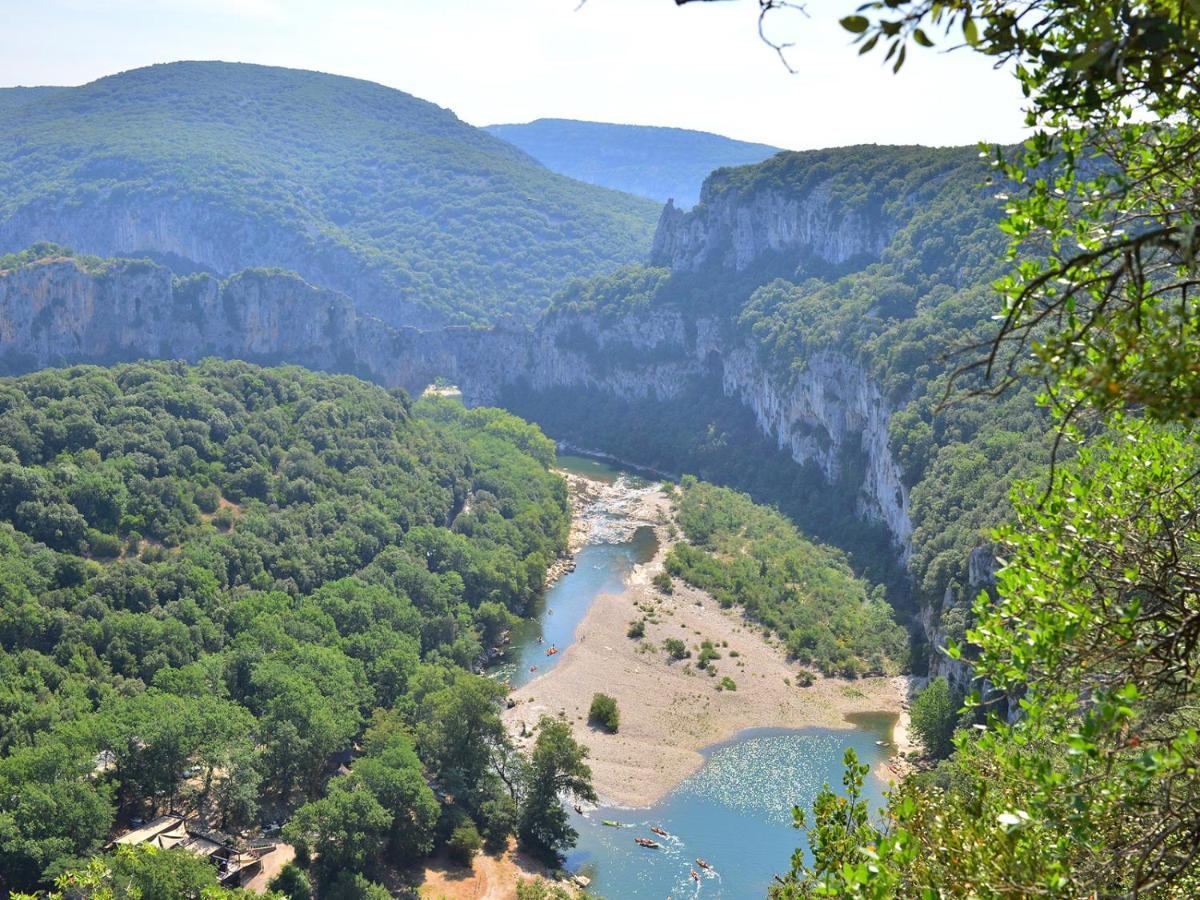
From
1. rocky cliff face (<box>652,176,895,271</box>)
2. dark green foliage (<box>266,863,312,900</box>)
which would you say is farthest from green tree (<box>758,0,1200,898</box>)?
rocky cliff face (<box>652,176,895,271</box>)

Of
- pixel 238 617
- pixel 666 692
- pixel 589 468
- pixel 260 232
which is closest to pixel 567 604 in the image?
pixel 666 692

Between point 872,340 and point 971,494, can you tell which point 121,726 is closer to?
point 971,494

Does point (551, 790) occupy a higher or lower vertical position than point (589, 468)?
higher

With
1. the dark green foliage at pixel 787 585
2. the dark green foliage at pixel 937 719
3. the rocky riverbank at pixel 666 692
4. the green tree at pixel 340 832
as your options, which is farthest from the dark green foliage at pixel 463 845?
the dark green foliage at pixel 787 585

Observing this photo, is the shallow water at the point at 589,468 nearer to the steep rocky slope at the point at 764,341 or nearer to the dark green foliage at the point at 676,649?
the steep rocky slope at the point at 764,341

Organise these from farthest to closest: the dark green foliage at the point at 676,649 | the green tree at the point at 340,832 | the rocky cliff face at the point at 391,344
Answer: the rocky cliff face at the point at 391,344 → the dark green foliage at the point at 676,649 → the green tree at the point at 340,832

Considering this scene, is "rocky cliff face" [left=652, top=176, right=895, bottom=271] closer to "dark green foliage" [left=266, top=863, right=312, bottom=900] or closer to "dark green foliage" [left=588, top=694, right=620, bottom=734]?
"dark green foliage" [left=588, top=694, right=620, bottom=734]

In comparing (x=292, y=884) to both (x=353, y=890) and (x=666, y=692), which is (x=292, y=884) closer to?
(x=353, y=890)
